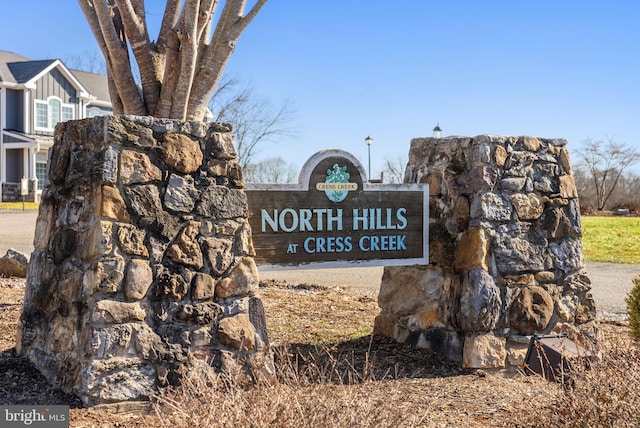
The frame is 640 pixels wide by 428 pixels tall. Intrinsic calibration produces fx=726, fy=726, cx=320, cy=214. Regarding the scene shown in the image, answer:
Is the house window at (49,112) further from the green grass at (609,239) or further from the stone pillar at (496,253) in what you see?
the stone pillar at (496,253)

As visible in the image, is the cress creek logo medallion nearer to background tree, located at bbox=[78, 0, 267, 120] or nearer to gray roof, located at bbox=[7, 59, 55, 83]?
background tree, located at bbox=[78, 0, 267, 120]

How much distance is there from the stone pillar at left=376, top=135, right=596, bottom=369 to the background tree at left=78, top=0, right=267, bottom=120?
6.40 ft

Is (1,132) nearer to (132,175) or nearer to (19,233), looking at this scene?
(19,233)

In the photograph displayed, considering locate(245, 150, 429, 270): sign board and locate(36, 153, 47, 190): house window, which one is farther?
locate(36, 153, 47, 190): house window

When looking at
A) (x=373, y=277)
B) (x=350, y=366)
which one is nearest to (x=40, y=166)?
(x=373, y=277)

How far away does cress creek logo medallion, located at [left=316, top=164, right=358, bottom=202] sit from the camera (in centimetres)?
585

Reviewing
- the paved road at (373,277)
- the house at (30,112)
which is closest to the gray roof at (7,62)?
the house at (30,112)

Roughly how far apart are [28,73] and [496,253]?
27.5 meters

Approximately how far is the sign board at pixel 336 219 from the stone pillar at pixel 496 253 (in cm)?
29

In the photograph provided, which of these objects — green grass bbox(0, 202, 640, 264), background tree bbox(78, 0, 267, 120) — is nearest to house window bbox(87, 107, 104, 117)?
green grass bbox(0, 202, 640, 264)

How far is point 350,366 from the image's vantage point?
5363mm

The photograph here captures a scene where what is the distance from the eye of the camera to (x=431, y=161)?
6.55m

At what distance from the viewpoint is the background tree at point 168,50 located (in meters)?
5.69

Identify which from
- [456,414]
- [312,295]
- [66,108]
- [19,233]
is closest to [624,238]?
[312,295]
